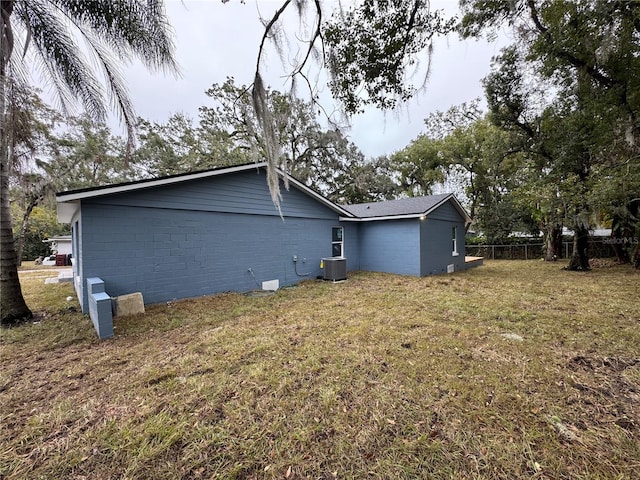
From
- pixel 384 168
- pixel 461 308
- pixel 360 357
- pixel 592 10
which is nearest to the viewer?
pixel 360 357

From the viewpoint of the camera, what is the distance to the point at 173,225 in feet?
19.4

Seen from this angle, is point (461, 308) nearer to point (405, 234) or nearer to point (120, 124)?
point (405, 234)

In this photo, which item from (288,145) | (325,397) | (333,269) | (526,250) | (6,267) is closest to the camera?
(325,397)

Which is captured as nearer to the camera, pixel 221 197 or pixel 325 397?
pixel 325 397

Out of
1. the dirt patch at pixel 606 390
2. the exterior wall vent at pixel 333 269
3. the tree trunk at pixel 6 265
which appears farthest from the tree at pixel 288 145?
the dirt patch at pixel 606 390

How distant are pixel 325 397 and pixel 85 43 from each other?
5945 millimetres

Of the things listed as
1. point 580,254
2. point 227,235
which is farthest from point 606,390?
point 580,254

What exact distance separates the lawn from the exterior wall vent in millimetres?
3736

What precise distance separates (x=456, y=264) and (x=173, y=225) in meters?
11.3

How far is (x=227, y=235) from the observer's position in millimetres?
6758

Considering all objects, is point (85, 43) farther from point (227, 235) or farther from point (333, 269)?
point (333, 269)

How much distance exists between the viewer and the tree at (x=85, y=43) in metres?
3.57

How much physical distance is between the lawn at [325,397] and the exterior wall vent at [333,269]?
3.74 m

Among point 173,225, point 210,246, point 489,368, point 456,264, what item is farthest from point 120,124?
point 456,264
